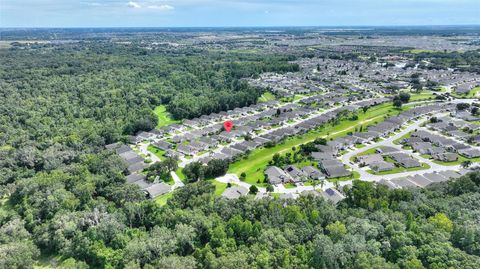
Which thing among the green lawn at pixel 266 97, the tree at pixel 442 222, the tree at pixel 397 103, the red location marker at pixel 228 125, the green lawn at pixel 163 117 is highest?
the tree at pixel 442 222

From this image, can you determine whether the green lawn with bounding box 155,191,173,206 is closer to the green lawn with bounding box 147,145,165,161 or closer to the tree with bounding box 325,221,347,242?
the green lawn with bounding box 147,145,165,161

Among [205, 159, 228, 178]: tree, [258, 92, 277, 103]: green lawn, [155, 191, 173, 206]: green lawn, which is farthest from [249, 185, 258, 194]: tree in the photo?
[258, 92, 277, 103]: green lawn

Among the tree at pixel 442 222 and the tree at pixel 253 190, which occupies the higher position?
the tree at pixel 442 222

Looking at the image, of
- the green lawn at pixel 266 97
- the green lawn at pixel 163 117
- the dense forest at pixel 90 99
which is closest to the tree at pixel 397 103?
the green lawn at pixel 266 97

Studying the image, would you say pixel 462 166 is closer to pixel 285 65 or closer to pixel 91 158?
pixel 91 158

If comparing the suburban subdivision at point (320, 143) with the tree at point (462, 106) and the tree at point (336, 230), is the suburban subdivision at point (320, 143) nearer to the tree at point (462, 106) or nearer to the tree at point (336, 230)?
the tree at point (462, 106)

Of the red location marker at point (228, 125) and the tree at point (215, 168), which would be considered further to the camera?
Answer: the red location marker at point (228, 125)

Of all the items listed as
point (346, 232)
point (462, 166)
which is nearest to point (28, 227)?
point (346, 232)
